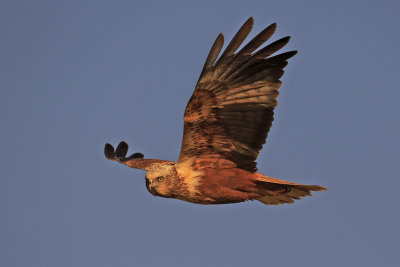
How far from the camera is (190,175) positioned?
8.93 m

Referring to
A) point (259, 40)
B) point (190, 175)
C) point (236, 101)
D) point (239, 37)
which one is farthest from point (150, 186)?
point (259, 40)

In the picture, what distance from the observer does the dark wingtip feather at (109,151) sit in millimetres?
13664

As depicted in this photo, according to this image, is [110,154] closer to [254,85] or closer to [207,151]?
[207,151]

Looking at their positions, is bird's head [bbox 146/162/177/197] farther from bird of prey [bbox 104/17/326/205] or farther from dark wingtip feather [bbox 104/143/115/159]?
dark wingtip feather [bbox 104/143/115/159]

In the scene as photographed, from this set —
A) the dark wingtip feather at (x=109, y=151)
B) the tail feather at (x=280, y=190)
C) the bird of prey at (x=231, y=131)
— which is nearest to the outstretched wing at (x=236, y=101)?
the bird of prey at (x=231, y=131)

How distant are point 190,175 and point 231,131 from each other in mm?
1016

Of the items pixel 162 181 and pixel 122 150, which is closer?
pixel 162 181

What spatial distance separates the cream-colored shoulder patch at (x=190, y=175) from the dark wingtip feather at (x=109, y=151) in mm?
5014

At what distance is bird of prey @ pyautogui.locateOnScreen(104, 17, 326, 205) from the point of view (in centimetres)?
818

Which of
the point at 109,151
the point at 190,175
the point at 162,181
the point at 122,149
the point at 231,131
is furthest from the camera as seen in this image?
the point at 122,149

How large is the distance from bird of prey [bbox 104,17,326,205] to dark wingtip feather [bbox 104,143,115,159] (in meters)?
4.94

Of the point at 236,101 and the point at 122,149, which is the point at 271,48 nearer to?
the point at 236,101

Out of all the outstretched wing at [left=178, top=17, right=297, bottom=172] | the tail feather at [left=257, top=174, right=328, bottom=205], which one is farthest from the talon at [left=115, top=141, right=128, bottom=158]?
the tail feather at [left=257, top=174, right=328, bottom=205]

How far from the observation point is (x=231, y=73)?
8.27 meters
